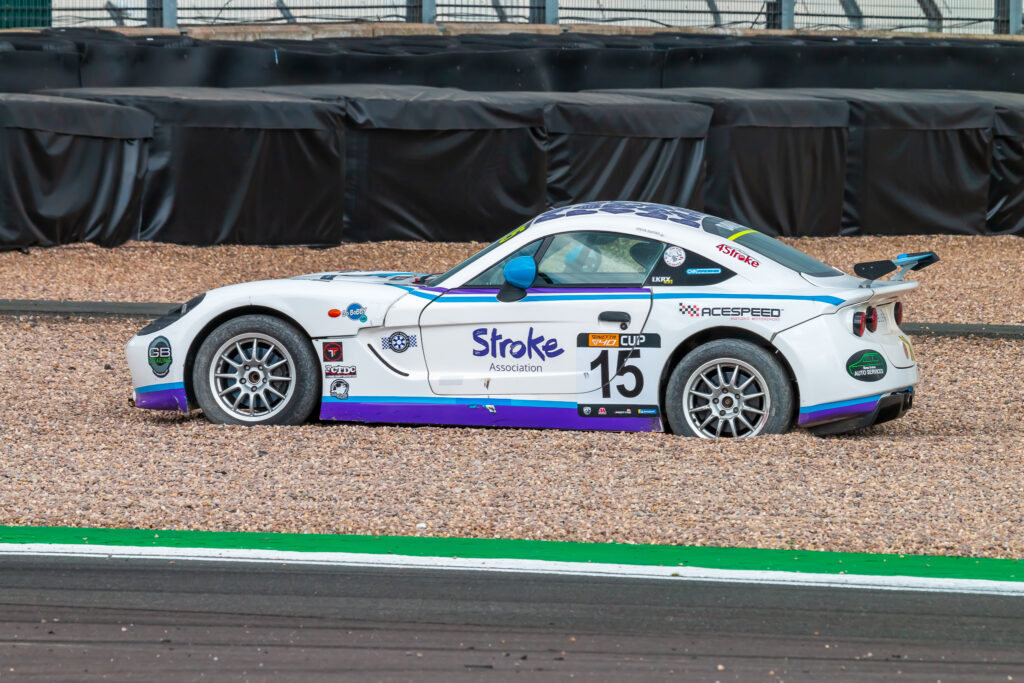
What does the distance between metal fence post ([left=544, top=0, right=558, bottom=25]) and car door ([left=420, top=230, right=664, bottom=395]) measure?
49.6 feet

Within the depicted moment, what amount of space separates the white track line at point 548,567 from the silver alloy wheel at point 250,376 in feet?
7.95

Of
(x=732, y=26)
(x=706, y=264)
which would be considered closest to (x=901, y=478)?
(x=706, y=264)

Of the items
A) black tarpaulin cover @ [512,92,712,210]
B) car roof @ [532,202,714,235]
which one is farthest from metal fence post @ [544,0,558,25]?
car roof @ [532,202,714,235]

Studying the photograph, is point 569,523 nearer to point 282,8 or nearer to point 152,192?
point 152,192

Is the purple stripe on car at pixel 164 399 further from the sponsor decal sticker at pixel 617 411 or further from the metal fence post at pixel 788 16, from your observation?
the metal fence post at pixel 788 16

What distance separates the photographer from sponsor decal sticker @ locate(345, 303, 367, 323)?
25.4 ft

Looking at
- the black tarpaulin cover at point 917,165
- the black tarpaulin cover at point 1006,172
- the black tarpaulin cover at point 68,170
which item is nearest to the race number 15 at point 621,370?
the black tarpaulin cover at point 68,170

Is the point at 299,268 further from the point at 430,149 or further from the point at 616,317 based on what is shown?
the point at 616,317

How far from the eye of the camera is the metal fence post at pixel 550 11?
868 inches

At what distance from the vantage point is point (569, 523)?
575 cm

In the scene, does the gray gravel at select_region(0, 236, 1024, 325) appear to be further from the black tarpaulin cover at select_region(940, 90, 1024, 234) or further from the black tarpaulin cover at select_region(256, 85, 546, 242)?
the black tarpaulin cover at select_region(940, 90, 1024, 234)

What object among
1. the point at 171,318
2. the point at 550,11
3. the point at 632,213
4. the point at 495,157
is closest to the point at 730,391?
the point at 632,213

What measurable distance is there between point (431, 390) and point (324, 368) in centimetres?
65

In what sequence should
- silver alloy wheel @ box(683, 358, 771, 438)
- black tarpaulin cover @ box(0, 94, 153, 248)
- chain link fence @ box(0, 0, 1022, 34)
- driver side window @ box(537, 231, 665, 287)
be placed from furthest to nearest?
chain link fence @ box(0, 0, 1022, 34) < black tarpaulin cover @ box(0, 94, 153, 248) < driver side window @ box(537, 231, 665, 287) < silver alloy wheel @ box(683, 358, 771, 438)
